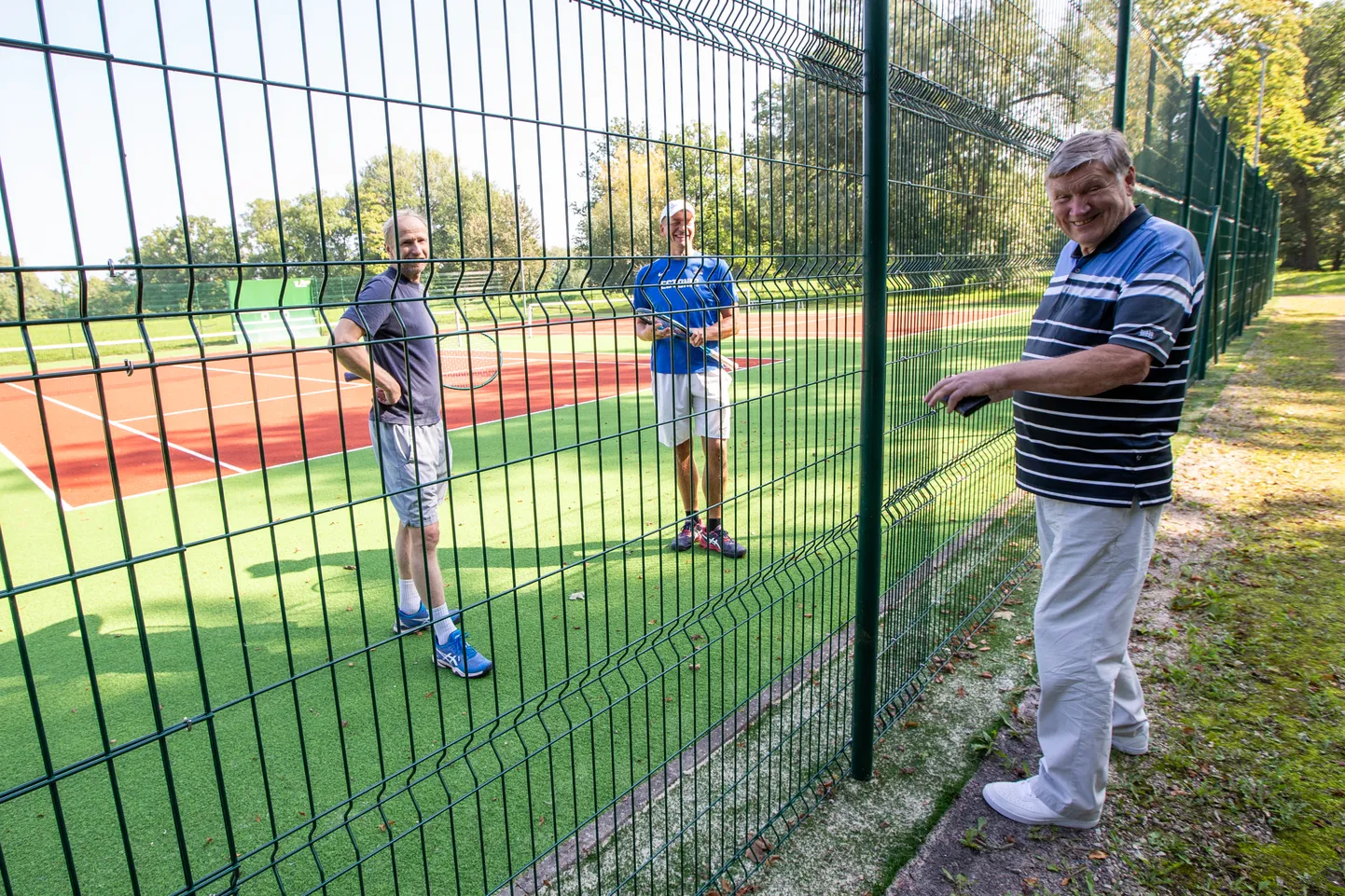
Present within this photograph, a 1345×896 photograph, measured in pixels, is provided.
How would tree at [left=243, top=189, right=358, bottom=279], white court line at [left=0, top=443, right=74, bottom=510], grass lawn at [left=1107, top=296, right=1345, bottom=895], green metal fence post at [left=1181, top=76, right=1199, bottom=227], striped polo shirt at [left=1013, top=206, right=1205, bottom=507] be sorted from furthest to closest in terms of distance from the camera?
→ green metal fence post at [left=1181, top=76, right=1199, bottom=227] < white court line at [left=0, top=443, right=74, bottom=510] < grass lawn at [left=1107, top=296, right=1345, bottom=895] < striped polo shirt at [left=1013, top=206, right=1205, bottom=507] < tree at [left=243, top=189, right=358, bottom=279]

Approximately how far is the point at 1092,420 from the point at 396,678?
9.38 feet

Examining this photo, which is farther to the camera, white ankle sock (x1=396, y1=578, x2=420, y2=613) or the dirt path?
white ankle sock (x1=396, y1=578, x2=420, y2=613)

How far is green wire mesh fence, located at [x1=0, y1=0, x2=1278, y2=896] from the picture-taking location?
1341mm

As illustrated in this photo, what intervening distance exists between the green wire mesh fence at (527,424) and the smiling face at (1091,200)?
52 cm

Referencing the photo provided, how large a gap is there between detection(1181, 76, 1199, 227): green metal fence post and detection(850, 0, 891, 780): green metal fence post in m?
8.32

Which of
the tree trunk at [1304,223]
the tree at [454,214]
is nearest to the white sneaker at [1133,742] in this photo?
the tree at [454,214]

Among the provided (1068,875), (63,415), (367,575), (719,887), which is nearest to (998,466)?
(1068,875)

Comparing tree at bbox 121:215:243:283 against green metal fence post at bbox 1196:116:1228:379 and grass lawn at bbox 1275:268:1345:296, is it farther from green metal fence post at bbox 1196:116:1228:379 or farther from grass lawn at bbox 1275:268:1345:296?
grass lawn at bbox 1275:268:1345:296

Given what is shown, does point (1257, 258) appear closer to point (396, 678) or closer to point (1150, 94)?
point (1150, 94)

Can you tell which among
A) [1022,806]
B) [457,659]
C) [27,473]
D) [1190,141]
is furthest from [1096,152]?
[27,473]

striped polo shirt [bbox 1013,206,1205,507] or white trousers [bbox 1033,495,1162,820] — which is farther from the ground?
striped polo shirt [bbox 1013,206,1205,507]

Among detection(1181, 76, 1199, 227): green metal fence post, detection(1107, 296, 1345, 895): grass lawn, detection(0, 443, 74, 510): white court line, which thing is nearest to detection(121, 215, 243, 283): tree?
detection(1107, 296, 1345, 895): grass lawn

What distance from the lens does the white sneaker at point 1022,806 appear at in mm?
2641

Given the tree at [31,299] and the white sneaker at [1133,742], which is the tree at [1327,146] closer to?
the white sneaker at [1133,742]
